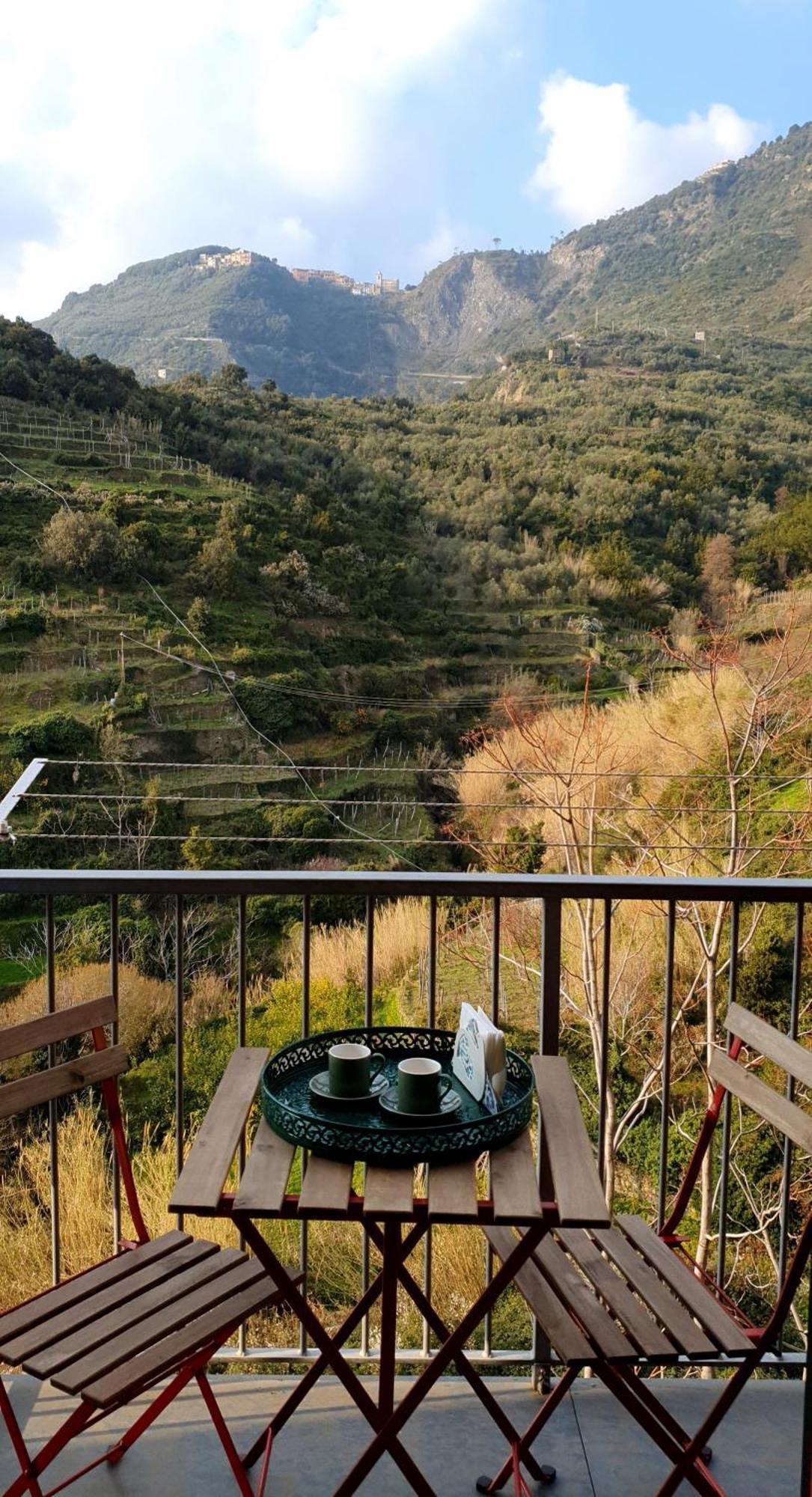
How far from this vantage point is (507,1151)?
1672mm

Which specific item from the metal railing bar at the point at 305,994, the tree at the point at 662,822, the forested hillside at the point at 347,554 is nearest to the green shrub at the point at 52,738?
the forested hillside at the point at 347,554

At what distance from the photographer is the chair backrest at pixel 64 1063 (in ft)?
6.10

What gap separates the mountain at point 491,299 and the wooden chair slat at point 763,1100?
4112cm

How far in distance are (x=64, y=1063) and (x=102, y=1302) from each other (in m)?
0.40

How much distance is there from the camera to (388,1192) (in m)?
1.51

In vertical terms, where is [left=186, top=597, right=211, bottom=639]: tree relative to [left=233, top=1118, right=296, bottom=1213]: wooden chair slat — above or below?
above

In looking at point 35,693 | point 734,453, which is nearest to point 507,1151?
point 35,693

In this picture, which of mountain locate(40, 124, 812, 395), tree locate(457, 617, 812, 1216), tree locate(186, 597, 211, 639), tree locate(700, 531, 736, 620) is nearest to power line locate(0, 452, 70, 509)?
tree locate(186, 597, 211, 639)

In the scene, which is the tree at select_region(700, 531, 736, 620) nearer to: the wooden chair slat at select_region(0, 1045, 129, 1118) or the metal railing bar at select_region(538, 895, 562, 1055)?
the metal railing bar at select_region(538, 895, 562, 1055)

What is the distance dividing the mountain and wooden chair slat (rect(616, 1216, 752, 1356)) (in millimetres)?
41254

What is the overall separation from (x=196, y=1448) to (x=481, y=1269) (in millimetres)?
3879

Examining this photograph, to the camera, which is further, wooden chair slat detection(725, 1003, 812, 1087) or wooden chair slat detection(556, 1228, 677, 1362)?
wooden chair slat detection(725, 1003, 812, 1087)

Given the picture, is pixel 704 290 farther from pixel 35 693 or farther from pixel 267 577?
pixel 35 693

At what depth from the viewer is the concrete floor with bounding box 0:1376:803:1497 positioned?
2.04 metres
